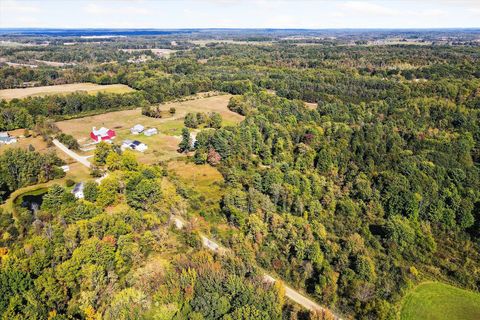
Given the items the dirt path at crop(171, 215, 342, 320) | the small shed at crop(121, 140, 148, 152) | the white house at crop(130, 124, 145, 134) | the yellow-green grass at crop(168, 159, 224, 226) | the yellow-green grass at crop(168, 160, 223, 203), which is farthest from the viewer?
the white house at crop(130, 124, 145, 134)

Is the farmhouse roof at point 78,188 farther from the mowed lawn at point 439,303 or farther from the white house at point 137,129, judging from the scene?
the mowed lawn at point 439,303

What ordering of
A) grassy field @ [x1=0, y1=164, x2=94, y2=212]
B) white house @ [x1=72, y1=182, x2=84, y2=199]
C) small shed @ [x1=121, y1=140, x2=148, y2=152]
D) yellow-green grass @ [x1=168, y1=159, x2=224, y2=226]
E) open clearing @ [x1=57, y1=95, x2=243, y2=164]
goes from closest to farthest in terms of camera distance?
1. yellow-green grass @ [x1=168, y1=159, x2=224, y2=226]
2. white house @ [x1=72, y1=182, x2=84, y2=199]
3. grassy field @ [x1=0, y1=164, x2=94, y2=212]
4. small shed @ [x1=121, y1=140, x2=148, y2=152]
5. open clearing @ [x1=57, y1=95, x2=243, y2=164]

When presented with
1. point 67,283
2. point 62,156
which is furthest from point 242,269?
point 62,156

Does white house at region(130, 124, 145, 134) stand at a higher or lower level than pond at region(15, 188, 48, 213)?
higher

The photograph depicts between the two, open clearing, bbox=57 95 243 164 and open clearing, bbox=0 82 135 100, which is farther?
open clearing, bbox=0 82 135 100

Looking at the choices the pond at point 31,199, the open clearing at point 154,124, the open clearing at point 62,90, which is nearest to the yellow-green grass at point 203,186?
the open clearing at point 154,124

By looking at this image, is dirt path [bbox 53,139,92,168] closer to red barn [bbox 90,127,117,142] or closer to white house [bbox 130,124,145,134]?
red barn [bbox 90,127,117,142]

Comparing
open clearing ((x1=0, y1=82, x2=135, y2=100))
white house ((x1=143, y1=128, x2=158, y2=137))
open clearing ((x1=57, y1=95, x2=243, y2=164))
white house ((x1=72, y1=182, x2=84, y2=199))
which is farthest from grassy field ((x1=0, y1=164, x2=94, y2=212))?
open clearing ((x1=0, y1=82, x2=135, y2=100))
